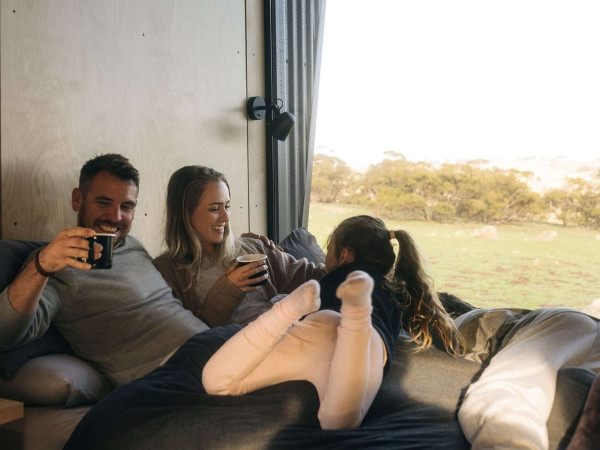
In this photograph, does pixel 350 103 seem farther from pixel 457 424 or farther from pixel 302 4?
pixel 457 424

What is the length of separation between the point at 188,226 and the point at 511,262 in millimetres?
A: 5331

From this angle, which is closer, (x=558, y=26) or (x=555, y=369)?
(x=555, y=369)

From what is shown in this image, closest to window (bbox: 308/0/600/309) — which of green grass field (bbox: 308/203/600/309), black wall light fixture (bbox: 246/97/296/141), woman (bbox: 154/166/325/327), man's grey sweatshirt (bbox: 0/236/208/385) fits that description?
green grass field (bbox: 308/203/600/309)

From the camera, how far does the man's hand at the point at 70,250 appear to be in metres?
1.53

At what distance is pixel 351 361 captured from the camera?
130 cm

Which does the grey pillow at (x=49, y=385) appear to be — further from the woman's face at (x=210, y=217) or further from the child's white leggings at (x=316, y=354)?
the woman's face at (x=210, y=217)

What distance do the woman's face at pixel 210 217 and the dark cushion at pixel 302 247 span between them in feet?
1.61

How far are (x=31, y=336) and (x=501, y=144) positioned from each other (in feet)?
19.5

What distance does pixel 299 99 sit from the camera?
3.64m

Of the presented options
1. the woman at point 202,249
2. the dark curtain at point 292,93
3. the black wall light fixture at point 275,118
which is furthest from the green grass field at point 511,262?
the woman at point 202,249

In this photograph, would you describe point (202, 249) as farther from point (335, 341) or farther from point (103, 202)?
point (335, 341)

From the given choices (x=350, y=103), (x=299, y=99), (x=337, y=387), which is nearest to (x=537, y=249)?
(x=350, y=103)

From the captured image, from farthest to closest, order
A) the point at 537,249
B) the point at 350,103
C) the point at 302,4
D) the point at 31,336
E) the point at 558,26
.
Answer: the point at 350,103 < the point at 537,249 < the point at 558,26 < the point at 302,4 < the point at 31,336

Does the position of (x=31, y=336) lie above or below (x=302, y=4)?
below
